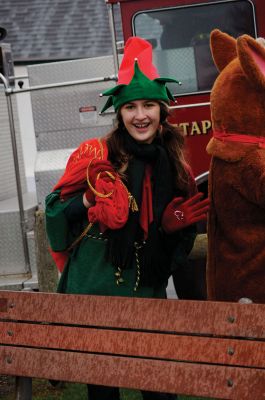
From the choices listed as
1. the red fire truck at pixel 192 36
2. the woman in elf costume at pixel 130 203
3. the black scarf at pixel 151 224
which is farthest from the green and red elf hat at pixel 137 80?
the red fire truck at pixel 192 36

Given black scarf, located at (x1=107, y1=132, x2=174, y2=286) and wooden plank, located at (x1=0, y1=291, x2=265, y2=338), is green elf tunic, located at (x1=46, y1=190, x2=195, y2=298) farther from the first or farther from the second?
wooden plank, located at (x1=0, y1=291, x2=265, y2=338)

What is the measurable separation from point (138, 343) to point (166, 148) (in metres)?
0.84

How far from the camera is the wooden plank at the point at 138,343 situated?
338 cm

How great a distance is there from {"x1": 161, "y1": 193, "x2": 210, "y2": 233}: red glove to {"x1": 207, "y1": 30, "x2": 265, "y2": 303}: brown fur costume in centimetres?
21

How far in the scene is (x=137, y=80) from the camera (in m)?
3.91

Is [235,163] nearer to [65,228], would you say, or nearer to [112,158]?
[112,158]

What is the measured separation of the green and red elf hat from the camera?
3889mm

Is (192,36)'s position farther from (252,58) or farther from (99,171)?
(99,171)

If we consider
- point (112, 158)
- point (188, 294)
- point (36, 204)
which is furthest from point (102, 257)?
point (36, 204)

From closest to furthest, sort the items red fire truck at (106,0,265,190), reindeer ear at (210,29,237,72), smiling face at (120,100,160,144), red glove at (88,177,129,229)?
1. red glove at (88,177,129,229)
2. smiling face at (120,100,160,144)
3. reindeer ear at (210,29,237,72)
4. red fire truck at (106,0,265,190)

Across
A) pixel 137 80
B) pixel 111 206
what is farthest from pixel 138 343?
pixel 137 80

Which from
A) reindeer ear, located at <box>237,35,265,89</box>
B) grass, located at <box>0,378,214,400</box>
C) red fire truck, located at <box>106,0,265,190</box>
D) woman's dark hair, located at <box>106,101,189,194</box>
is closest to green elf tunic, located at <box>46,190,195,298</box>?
woman's dark hair, located at <box>106,101,189,194</box>

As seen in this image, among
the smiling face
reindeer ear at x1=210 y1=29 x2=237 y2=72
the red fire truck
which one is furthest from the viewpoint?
the red fire truck

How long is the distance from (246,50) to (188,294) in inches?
94.7
